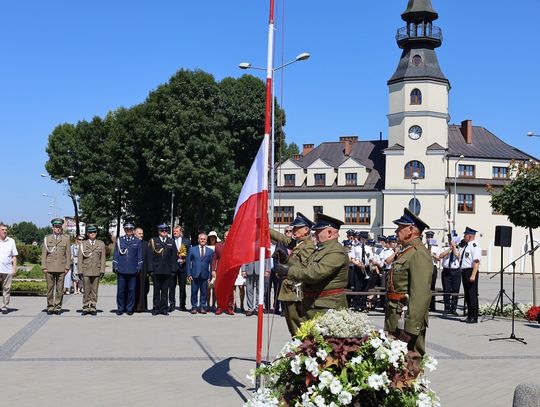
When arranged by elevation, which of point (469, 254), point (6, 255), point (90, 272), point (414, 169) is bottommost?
point (90, 272)

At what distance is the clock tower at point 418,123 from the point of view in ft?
198

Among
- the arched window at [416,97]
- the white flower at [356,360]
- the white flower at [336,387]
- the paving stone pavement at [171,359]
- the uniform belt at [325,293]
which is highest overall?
the arched window at [416,97]

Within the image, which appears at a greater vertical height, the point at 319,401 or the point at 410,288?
the point at 410,288

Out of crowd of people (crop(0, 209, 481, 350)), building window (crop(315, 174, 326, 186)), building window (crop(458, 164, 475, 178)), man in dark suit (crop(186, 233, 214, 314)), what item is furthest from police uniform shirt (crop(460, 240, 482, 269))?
building window (crop(315, 174, 326, 186))

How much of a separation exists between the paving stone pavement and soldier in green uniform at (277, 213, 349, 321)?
1109 mm

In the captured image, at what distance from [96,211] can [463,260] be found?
46934 millimetres

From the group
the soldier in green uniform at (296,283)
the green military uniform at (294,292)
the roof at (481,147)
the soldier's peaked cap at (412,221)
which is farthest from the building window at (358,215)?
the soldier's peaked cap at (412,221)

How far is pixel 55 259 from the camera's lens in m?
15.3

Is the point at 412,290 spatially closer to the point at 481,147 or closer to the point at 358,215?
the point at 358,215

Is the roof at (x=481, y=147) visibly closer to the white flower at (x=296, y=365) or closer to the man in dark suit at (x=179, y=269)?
the man in dark suit at (x=179, y=269)

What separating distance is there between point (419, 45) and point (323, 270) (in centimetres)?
5765

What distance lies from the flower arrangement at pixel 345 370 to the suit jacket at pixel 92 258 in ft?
37.5

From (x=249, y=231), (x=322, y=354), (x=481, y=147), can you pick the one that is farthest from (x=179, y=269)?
(x=481, y=147)

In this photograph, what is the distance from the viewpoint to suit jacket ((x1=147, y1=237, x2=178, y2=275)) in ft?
52.6
